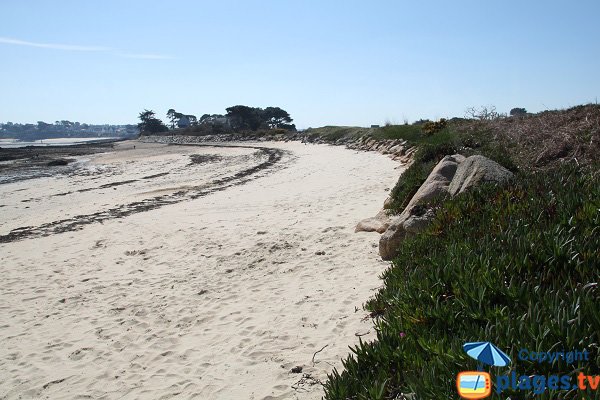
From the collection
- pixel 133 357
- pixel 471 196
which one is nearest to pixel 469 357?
pixel 471 196

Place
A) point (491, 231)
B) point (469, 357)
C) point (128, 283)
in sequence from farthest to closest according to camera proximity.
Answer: point (128, 283) → point (491, 231) → point (469, 357)

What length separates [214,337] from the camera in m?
5.26

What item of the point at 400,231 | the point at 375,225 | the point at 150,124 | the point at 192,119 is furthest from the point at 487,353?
the point at 192,119

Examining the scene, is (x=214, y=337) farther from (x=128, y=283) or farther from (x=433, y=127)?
(x=433, y=127)

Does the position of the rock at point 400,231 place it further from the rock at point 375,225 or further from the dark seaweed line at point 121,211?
the dark seaweed line at point 121,211

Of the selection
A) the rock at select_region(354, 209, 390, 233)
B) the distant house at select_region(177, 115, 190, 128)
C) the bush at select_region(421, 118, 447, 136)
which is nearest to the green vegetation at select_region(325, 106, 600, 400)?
the rock at select_region(354, 209, 390, 233)

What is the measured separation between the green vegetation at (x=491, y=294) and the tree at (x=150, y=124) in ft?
383

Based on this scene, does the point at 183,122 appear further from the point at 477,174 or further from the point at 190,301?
the point at 477,174

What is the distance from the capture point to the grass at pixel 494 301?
7.95ft

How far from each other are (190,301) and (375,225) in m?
4.32

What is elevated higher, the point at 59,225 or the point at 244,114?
the point at 244,114

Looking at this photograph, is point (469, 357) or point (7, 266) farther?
point (7, 266)

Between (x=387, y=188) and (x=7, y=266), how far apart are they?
36.5ft

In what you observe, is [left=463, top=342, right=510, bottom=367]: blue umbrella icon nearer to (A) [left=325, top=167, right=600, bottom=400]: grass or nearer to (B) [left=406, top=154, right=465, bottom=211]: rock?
(A) [left=325, top=167, right=600, bottom=400]: grass
